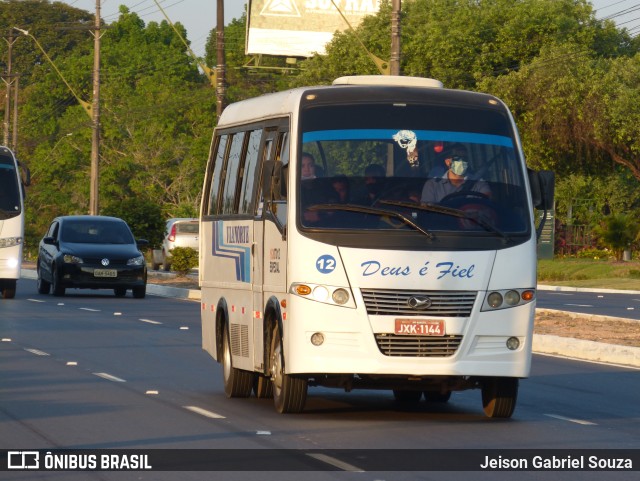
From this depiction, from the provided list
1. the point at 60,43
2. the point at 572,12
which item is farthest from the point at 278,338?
the point at 60,43

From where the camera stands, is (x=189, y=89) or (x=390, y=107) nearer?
(x=390, y=107)

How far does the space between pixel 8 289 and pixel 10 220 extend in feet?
5.55

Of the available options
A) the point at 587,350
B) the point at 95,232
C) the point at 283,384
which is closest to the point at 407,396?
the point at 283,384

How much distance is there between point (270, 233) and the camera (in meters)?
14.3

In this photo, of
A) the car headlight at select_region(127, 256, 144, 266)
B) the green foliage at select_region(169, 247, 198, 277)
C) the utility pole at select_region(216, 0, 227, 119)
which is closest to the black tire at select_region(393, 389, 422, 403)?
the car headlight at select_region(127, 256, 144, 266)

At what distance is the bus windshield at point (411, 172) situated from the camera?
13641 mm

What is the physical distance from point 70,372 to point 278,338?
15.3ft

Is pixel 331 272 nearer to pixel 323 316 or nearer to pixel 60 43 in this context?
pixel 323 316

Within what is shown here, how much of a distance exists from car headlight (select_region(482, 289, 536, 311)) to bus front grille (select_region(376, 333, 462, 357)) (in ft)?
1.70

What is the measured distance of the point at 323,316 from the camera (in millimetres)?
13312

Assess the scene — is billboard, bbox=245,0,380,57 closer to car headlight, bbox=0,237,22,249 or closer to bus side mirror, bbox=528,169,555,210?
car headlight, bbox=0,237,22,249

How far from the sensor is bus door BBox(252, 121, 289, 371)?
1391 cm

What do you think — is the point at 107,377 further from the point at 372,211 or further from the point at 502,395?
the point at 502,395
